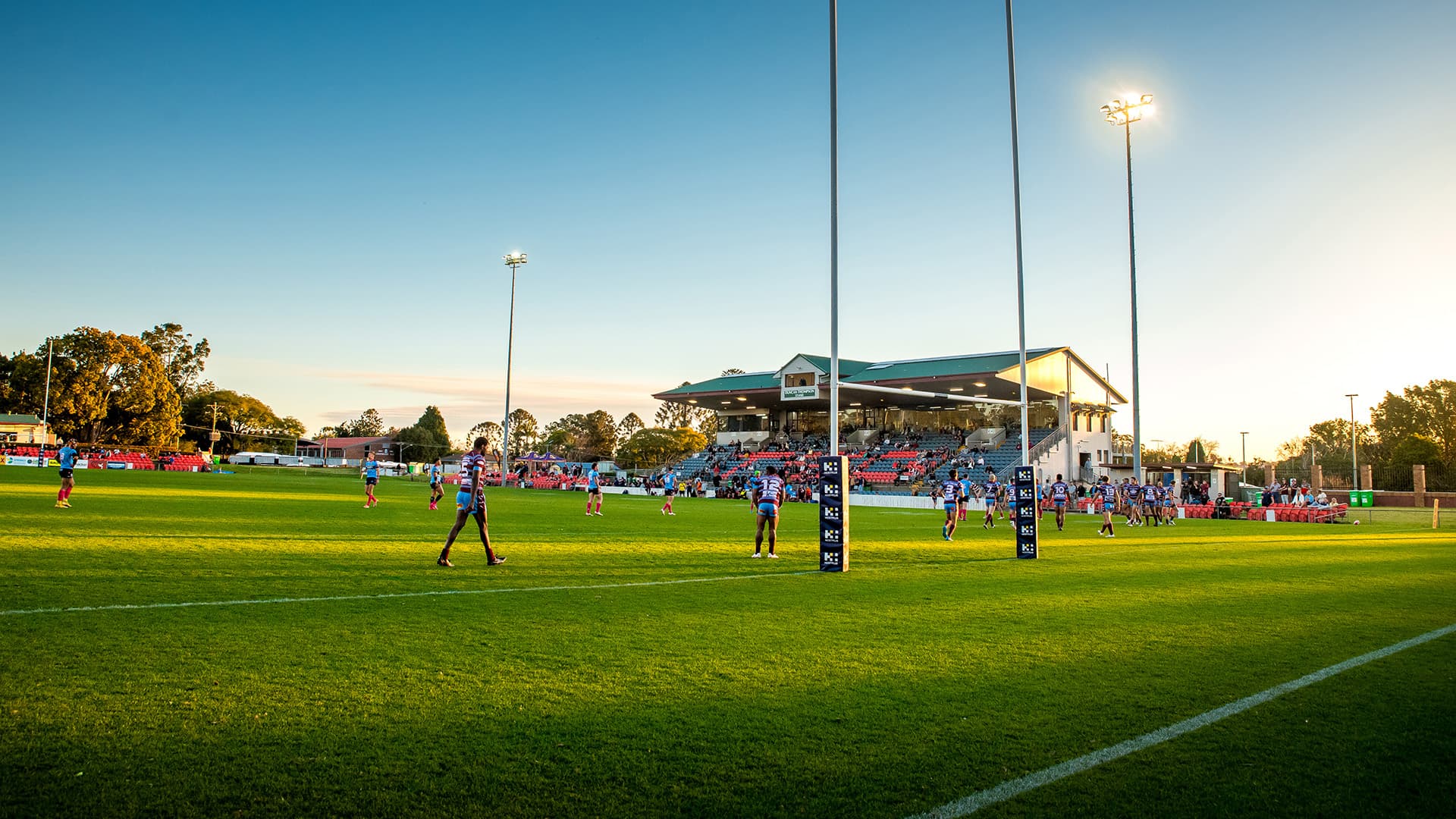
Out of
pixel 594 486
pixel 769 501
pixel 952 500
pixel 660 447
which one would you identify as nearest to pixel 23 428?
pixel 660 447

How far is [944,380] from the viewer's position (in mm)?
52750

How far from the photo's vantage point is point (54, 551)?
12523 mm

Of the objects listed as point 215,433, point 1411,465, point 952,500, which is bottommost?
point 952,500

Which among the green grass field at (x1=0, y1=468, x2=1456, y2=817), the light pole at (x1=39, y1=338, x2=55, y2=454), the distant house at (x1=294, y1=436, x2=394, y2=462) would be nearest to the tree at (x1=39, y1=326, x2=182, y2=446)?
the light pole at (x1=39, y1=338, x2=55, y2=454)

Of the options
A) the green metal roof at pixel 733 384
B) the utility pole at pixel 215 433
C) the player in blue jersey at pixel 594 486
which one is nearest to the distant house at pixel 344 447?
the utility pole at pixel 215 433

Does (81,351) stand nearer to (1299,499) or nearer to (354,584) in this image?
(354,584)

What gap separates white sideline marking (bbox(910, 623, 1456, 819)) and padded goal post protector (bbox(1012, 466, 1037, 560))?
9.25 meters

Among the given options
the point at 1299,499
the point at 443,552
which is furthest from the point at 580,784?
the point at 1299,499

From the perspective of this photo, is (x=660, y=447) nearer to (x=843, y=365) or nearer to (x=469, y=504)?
(x=843, y=365)

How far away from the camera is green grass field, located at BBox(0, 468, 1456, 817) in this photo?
421 centimetres

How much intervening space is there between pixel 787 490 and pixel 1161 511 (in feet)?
74.5

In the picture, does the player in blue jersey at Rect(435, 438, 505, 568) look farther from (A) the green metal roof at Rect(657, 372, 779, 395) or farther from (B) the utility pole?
(B) the utility pole

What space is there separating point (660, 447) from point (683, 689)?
278 ft

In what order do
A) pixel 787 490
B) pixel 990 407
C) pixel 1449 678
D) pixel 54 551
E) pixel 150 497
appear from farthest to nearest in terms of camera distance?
pixel 990 407 → pixel 787 490 → pixel 150 497 → pixel 54 551 → pixel 1449 678
